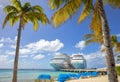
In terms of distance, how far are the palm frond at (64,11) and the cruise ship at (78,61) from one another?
91.3 metres

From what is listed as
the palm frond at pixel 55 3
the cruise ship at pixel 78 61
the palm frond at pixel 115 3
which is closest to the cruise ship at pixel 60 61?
the cruise ship at pixel 78 61

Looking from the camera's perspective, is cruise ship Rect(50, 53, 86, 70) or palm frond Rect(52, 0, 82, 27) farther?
cruise ship Rect(50, 53, 86, 70)

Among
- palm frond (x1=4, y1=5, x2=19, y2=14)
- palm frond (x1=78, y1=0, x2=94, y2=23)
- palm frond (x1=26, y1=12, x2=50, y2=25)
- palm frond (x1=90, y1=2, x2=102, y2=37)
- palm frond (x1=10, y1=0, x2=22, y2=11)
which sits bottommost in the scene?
palm frond (x1=90, y1=2, x2=102, y2=37)

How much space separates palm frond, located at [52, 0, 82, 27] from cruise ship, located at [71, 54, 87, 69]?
9132 cm

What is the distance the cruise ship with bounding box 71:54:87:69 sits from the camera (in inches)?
4028

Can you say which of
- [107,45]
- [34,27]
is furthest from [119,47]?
[107,45]

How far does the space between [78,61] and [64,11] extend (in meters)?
92.7

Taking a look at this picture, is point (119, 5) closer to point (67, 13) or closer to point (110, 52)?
point (67, 13)

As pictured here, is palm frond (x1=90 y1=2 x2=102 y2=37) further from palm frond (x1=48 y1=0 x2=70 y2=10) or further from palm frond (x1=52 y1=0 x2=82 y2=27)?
palm frond (x1=48 y1=0 x2=70 y2=10)

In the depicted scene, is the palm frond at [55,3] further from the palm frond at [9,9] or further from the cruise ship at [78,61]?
the cruise ship at [78,61]

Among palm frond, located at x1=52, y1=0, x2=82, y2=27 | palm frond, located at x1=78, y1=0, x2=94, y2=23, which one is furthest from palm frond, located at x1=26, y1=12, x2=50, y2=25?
palm frond, located at x1=52, y1=0, x2=82, y2=27

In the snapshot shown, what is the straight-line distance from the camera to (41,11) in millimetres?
16703

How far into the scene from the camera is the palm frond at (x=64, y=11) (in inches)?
440

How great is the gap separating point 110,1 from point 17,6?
742 centimetres
